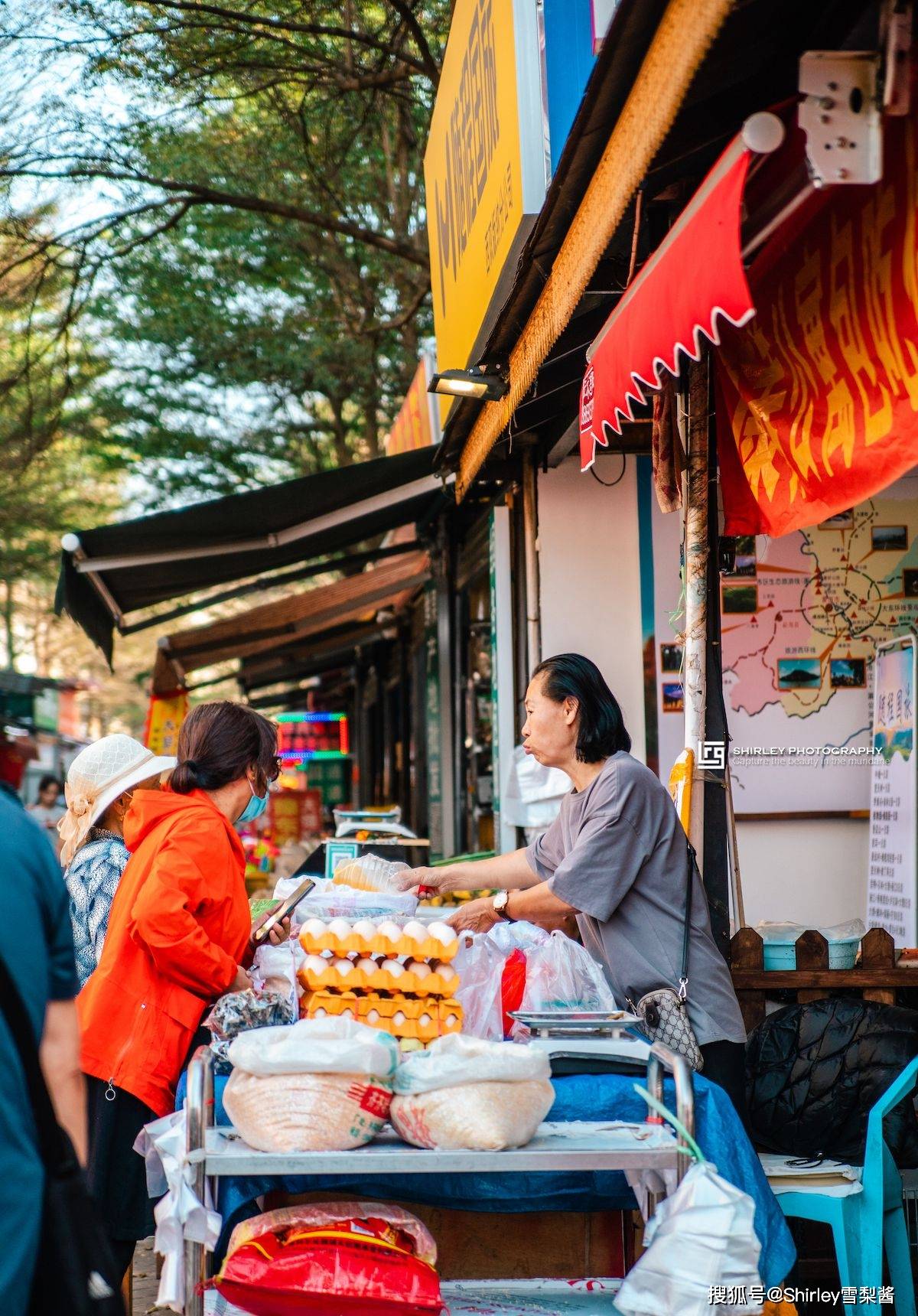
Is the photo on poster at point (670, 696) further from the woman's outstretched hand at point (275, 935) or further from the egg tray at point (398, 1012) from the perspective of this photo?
the egg tray at point (398, 1012)

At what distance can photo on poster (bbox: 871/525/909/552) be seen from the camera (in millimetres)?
6453

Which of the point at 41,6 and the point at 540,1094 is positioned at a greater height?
the point at 41,6

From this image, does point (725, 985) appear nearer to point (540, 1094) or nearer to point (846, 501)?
point (540, 1094)

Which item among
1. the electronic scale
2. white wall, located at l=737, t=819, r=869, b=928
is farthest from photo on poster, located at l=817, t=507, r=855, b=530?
the electronic scale

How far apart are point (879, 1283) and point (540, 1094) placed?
1.38 m

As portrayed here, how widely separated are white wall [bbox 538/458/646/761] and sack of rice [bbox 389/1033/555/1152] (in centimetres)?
402

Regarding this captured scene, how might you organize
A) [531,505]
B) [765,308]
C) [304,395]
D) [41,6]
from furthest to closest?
[304,395]
[41,6]
[531,505]
[765,308]

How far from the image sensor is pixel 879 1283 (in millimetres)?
3412

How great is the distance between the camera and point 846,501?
3.44 m

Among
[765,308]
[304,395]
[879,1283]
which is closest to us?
[879,1283]

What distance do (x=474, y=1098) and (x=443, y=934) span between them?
2.06 ft

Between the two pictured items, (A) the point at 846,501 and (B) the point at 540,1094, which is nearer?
(B) the point at 540,1094

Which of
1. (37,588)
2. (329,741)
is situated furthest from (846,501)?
(37,588)

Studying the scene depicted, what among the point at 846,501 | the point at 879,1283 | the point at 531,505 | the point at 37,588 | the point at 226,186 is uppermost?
the point at 226,186
